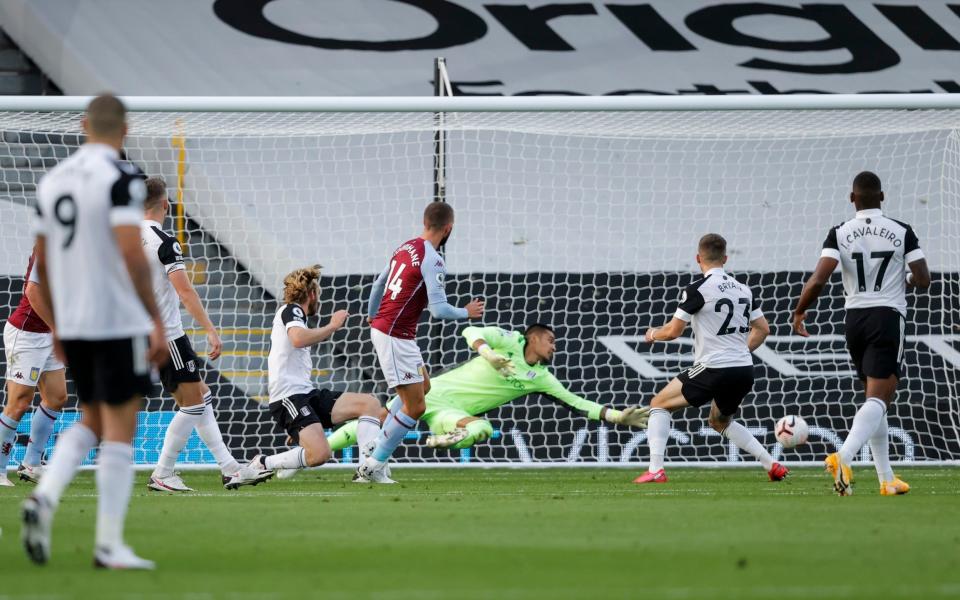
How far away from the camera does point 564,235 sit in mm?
14336

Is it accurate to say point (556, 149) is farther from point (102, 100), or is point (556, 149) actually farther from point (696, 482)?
point (102, 100)

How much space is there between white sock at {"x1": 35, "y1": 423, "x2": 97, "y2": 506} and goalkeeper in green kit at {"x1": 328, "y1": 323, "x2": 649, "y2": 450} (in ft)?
20.5

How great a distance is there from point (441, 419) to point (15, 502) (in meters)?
4.51

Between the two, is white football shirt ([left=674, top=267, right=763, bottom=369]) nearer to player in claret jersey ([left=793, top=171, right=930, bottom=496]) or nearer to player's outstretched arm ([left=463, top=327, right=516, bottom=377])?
player in claret jersey ([left=793, top=171, right=930, bottom=496])

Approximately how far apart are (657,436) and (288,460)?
274cm

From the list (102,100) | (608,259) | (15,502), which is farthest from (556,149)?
(102,100)

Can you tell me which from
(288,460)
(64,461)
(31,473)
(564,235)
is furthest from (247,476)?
(564,235)

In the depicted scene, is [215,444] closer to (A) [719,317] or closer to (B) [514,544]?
(A) [719,317]

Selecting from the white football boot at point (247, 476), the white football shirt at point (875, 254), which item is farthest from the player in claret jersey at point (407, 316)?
the white football shirt at point (875, 254)

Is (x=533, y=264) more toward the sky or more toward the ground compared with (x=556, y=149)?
more toward the ground

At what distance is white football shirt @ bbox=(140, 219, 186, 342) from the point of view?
896 centimetres

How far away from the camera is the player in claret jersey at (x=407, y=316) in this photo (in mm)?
9453

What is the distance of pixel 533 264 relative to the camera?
14.0 m

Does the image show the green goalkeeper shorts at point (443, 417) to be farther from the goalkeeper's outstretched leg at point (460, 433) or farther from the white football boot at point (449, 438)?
the white football boot at point (449, 438)
